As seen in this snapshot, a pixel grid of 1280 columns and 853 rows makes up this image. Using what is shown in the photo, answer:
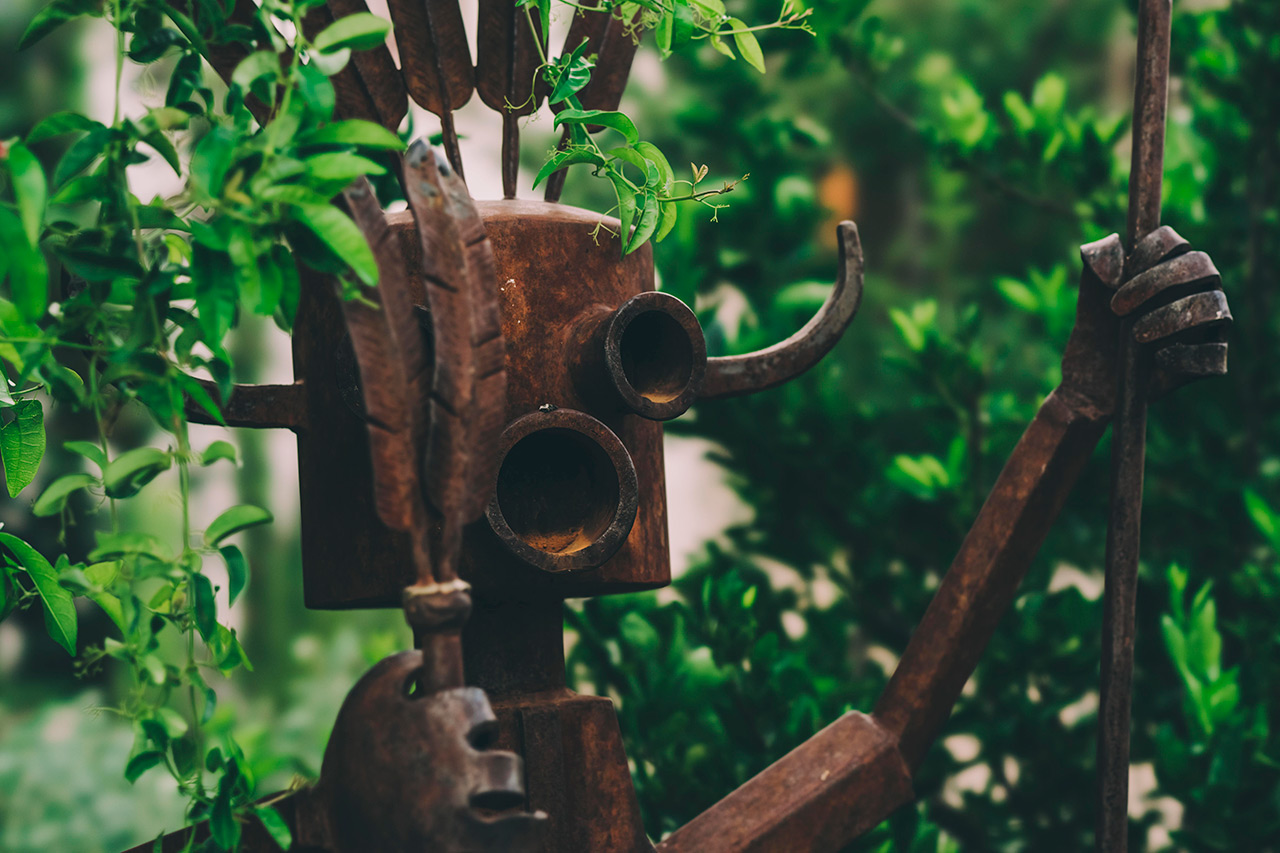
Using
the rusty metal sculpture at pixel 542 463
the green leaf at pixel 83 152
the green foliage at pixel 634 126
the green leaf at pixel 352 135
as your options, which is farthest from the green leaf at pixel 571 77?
the green leaf at pixel 83 152

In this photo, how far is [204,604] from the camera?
2.86 ft

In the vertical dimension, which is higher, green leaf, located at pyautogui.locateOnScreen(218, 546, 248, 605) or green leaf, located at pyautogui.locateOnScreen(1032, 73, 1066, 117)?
green leaf, located at pyautogui.locateOnScreen(1032, 73, 1066, 117)

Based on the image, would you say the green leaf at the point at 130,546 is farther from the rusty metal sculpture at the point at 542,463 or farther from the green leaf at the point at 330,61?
the green leaf at the point at 330,61

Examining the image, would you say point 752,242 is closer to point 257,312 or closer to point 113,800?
point 257,312

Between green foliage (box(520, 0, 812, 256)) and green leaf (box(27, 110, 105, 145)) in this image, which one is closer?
green leaf (box(27, 110, 105, 145))

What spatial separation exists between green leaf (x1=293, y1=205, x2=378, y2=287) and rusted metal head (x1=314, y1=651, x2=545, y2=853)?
26 cm

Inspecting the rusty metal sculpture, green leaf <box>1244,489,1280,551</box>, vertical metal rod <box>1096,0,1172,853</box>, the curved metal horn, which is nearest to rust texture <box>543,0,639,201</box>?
the rusty metal sculpture

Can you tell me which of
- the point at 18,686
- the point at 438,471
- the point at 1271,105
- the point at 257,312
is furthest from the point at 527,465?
the point at 18,686

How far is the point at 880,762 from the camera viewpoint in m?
1.11

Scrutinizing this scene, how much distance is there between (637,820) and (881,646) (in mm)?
766

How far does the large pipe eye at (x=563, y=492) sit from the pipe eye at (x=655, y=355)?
4cm

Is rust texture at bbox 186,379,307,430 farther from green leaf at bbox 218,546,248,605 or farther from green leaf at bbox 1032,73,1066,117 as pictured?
green leaf at bbox 1032,73,1066,117

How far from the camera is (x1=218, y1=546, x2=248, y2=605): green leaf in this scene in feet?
2.88

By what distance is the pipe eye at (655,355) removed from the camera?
0.99m
